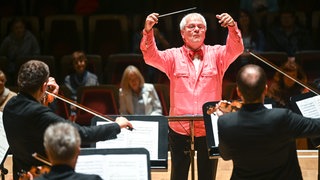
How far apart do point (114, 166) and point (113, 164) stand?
0.01 meters

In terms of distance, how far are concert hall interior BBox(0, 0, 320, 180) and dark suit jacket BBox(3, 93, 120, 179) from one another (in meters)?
3.23

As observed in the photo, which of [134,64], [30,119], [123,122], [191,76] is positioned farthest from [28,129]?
[134,64]

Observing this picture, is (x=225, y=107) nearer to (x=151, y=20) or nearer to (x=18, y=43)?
(x=151, y=20)

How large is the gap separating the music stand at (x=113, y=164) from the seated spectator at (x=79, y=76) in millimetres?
3713

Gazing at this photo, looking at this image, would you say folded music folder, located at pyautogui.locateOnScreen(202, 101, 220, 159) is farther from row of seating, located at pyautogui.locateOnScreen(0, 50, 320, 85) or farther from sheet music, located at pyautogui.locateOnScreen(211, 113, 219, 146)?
row of seating, located at pyautogui.locateOnScreen(0, 50, 320, 85)

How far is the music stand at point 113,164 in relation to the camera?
11.0ft

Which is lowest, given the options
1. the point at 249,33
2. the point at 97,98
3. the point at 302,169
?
the point at 302,169

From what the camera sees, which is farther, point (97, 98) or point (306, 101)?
point (97, 98)

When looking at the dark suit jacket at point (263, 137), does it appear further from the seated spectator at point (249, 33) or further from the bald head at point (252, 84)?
the seated spectator at point (249, 33)

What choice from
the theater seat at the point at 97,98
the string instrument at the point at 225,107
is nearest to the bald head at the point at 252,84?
the string instrument at the point at 225,107

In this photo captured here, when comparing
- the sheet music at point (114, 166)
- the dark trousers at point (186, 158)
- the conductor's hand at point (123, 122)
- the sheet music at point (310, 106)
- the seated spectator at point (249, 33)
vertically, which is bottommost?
the dark trousers at point (186, 158)

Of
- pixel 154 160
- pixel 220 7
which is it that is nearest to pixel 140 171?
pixel 154 160

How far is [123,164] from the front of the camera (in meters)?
3.39

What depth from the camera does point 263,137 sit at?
3.18m
